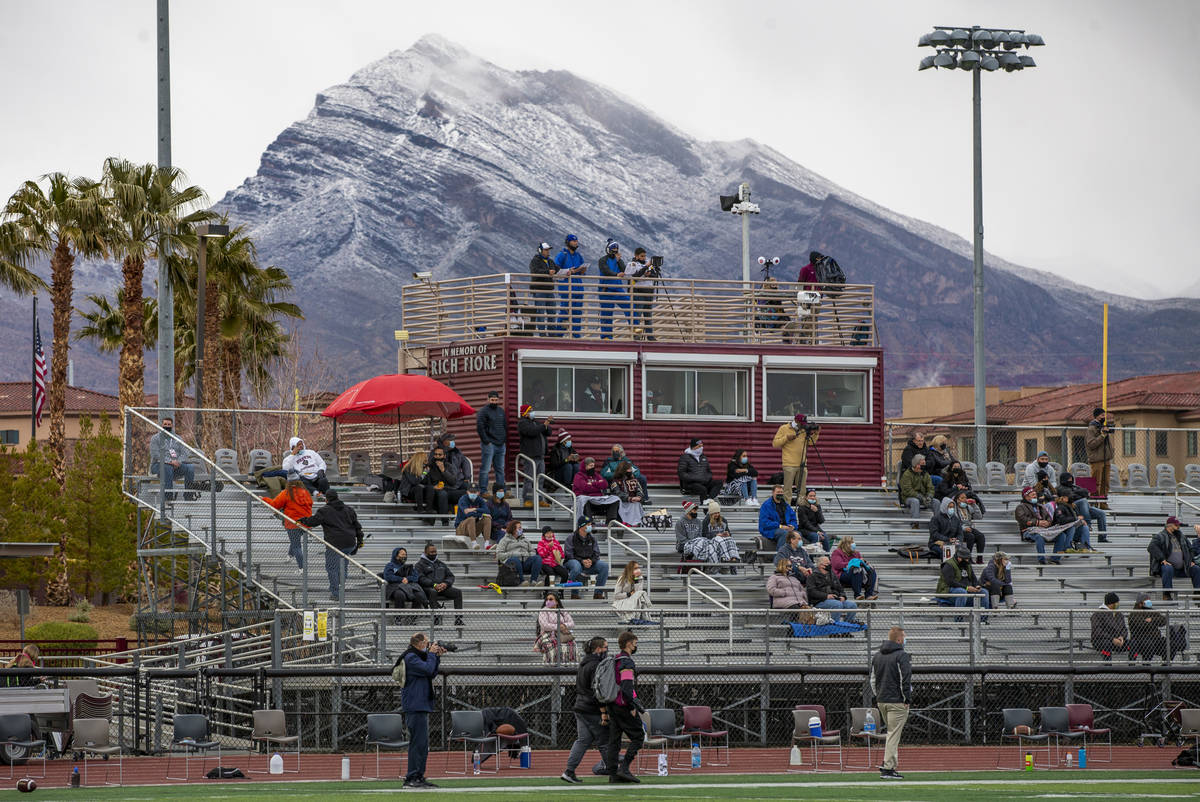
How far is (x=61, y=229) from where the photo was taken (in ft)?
139

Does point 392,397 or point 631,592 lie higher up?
point 392,397

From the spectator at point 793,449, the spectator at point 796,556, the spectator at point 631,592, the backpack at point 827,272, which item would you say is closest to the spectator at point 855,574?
the spectator at point 796,556

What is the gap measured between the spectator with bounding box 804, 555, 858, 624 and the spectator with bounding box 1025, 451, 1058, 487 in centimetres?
893

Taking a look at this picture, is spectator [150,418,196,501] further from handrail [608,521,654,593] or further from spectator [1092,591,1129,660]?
spectator [1092,591,1129,660]

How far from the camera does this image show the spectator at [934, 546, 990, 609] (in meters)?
25.3

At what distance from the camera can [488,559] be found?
27.5 metres

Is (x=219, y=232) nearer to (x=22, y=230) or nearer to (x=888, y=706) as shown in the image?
(x=22, y=230)

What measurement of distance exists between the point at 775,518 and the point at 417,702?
1114 centimetres

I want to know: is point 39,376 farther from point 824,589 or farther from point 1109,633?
point 1109,633

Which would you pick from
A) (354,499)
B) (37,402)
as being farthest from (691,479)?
(37,402)

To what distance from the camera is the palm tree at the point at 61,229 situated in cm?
4181

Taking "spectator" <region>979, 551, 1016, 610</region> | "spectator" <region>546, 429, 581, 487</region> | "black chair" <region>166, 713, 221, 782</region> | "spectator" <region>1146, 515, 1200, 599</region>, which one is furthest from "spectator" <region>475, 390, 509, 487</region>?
"spectator" <region>1146, 515, 1200, 599</region>

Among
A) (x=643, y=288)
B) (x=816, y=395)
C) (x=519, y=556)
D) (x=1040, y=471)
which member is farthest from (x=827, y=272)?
(x=519, y=556)

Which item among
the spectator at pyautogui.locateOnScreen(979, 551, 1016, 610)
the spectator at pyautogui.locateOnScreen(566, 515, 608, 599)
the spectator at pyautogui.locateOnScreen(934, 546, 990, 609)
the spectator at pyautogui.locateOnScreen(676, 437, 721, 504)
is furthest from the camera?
the spectator at pyautogui.locateOnScreen(676, 437, 721, 504)
